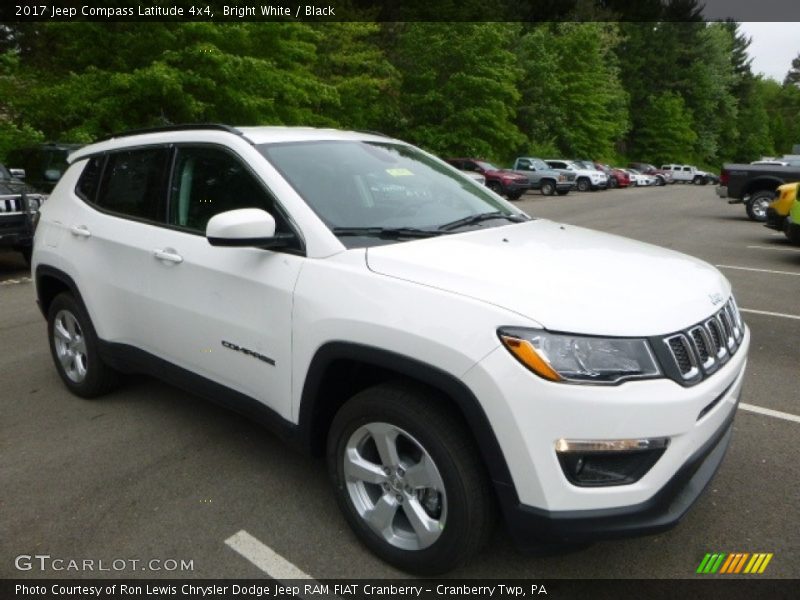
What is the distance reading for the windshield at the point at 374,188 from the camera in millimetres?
2932

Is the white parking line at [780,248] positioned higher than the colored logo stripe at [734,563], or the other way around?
Answer: the colored logo stripe at [734,563]

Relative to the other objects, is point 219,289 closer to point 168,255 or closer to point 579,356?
point 168,255

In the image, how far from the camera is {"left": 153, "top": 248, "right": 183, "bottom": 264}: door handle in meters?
3.24

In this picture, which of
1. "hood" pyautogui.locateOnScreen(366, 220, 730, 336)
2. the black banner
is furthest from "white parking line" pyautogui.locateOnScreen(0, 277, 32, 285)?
"hood" pyautogui.locateOnScreen(366, 220, 730, 336)

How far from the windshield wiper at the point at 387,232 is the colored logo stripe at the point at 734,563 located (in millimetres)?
1814

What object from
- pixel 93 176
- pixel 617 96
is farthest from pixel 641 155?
pixel 93 176

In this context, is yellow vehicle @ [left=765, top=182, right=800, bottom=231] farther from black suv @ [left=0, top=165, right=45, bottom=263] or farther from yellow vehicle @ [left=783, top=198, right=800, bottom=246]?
black suv @ [left=0, top=165, right=45, bottom=263]

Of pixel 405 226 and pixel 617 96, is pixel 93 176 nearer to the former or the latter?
pixel 405 226

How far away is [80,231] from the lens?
3961mm

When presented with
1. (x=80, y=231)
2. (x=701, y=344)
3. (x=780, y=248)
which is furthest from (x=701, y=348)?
(x=780, y=248)

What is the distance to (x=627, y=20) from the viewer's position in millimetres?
64500

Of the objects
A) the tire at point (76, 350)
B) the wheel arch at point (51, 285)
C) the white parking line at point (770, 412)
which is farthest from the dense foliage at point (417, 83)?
the white parking line at point (770, 412)

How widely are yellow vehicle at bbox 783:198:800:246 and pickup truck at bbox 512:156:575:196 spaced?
1910 centimetres

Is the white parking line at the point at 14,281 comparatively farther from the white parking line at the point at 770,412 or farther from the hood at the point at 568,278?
the white parking line at the point at 770,412
